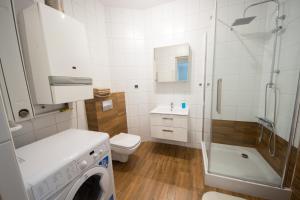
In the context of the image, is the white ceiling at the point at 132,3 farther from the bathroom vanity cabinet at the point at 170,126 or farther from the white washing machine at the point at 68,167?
the white washing machine at the point at 68,167

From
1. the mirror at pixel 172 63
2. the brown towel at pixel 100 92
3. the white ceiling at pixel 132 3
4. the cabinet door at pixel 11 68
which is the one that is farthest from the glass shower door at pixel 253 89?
the cabinet door at pixel 11 68

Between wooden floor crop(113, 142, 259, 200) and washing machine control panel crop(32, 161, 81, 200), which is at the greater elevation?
washing machine control panel crop(32, 161, 81, 200)

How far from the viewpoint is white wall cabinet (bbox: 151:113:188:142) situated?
1.88m

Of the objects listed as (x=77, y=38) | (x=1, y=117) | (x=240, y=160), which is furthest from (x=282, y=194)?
(x=77, y=38)

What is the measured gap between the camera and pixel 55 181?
A: 2.15 feet

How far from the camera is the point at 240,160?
66.5 inches

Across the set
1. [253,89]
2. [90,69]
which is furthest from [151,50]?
[253,89]

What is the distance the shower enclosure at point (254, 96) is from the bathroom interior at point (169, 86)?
1 centimetres

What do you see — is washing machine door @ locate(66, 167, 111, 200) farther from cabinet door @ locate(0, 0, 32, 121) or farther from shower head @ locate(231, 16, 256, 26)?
shower head @ locate(231, 16, 256, 26)

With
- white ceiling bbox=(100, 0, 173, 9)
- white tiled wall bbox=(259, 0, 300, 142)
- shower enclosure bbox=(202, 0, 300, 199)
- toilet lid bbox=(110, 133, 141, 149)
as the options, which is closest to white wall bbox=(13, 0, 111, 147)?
white ceiling bbox=(100, 0, 173, 9)

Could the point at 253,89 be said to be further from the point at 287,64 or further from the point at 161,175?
the point at 161,175

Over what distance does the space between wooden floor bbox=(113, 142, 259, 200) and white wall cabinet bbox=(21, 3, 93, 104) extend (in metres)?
1.23

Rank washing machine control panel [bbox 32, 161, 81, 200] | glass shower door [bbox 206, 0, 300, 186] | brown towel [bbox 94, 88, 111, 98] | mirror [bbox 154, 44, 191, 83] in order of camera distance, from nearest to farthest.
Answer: washing machine control panel [bbox 32, 161, 81, 200]
glass shower door [bbox 206, 0, 300, 186]
brown towel [bbox 94, 88, 111, 98]
mirror [bbox 154, 44, 191, 83]

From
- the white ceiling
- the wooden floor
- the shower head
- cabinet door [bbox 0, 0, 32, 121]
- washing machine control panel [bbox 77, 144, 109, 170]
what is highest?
the white ceiling
